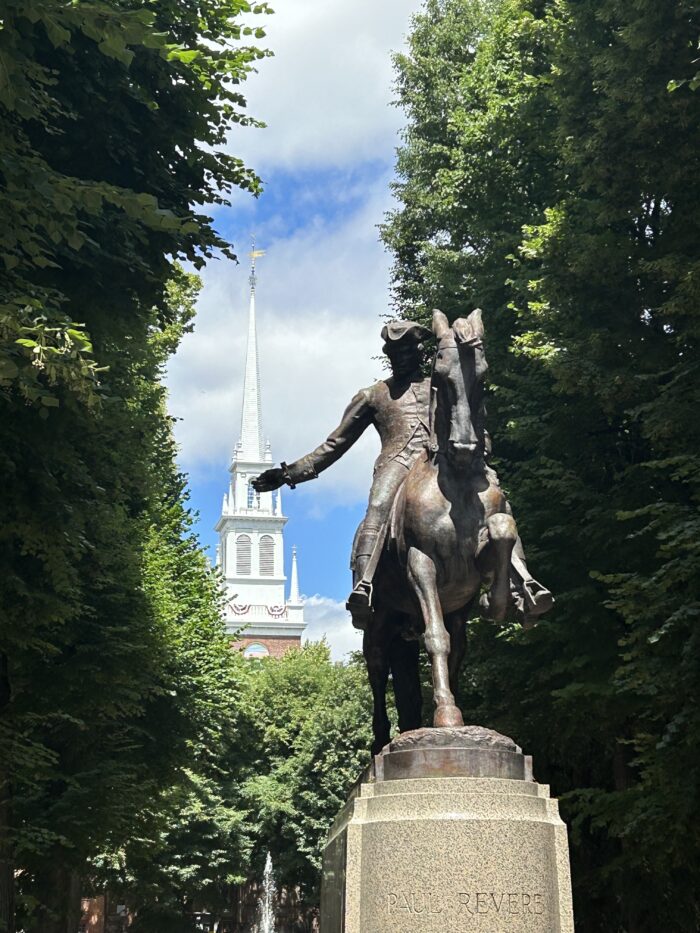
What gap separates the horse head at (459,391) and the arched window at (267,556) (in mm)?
149287

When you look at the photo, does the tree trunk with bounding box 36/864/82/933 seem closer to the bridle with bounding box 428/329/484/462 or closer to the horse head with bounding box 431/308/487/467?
the bridle with bounding box 428/329/484/462

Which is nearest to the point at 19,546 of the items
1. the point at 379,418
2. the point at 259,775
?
the point at 379,418

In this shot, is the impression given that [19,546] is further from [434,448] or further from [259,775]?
[259,775]

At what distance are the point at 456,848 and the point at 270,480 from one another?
3831 millimetres

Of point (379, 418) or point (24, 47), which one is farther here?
point (24, 47)

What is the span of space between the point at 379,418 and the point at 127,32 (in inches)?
144

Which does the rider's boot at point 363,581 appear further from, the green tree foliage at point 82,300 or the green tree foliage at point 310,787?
the green tree foliage at point 310,787

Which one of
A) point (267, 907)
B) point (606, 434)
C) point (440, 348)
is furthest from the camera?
point (267, 907)

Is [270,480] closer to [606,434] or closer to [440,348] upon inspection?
[440,348]

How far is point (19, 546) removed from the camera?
15.7 meters

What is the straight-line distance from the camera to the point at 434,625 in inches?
342

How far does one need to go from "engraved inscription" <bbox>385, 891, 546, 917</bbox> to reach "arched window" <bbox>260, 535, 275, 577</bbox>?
5925 inches

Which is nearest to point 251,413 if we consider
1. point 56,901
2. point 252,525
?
point 252,525

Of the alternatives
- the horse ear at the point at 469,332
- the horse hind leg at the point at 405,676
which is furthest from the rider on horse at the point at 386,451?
the horse ear at the point at 469,332
